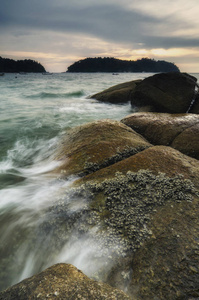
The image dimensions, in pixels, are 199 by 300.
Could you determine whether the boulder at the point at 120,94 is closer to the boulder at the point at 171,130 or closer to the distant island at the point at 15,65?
the boulder at the point at 171,130

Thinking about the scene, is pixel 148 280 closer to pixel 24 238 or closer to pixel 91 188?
pixel 91 188

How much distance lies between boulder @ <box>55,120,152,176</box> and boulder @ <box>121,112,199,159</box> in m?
0.95

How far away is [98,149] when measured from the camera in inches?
163

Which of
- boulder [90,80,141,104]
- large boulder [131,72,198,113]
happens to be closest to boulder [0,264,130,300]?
large boulder [131,72,198,113]

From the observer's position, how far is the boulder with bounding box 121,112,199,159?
477cm

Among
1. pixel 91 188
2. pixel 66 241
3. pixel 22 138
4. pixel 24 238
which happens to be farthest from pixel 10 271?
pixel 22 138

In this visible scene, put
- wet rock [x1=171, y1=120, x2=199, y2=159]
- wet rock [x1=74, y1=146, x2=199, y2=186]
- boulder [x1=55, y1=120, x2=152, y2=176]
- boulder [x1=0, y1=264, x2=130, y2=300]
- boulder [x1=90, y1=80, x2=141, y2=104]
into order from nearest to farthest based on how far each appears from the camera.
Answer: boulder [x1=0, y1=264, x2=130, y2=300], wet rock [x1=74, y1=146, x2=199, y2=186], boulder [x1=55, y1=120, x2=152, y2=176], wet rock [x1=171, y1=120, x2=199, y2=159], boulder [x1=90, y1=80, x2=141, y2=104]

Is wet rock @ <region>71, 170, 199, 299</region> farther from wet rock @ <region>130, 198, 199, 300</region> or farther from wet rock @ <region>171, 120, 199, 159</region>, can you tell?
wet rock @ <region>171, 120, 199, 159</region>

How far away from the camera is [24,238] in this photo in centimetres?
293

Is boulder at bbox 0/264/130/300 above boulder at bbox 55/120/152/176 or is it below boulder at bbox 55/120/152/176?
below

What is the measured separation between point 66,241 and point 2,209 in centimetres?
198

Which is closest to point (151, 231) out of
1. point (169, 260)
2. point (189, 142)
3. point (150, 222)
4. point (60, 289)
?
point (150, 222)

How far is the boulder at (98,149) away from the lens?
382cm

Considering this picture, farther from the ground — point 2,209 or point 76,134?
point 76,134
